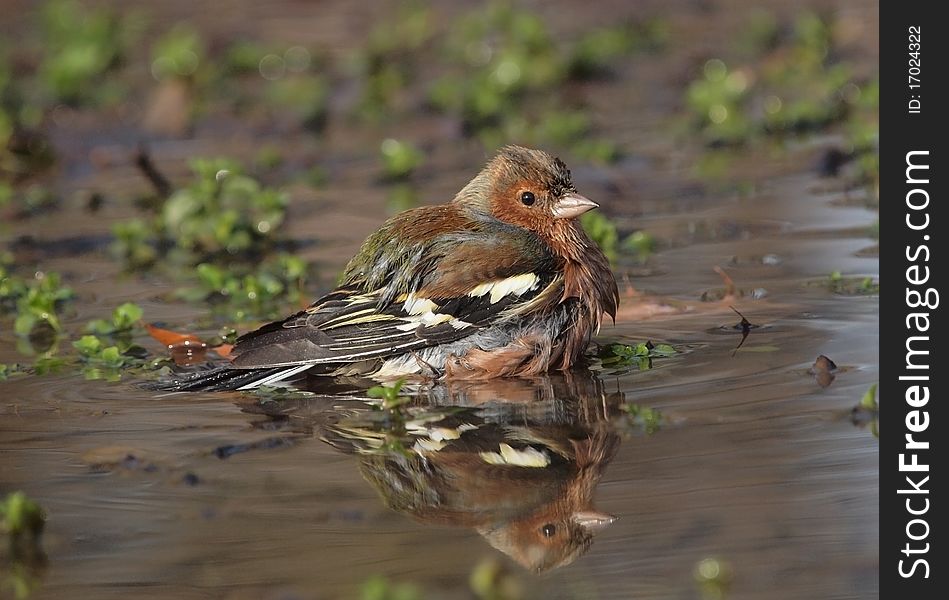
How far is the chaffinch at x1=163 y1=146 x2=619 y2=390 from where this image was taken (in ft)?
19.3

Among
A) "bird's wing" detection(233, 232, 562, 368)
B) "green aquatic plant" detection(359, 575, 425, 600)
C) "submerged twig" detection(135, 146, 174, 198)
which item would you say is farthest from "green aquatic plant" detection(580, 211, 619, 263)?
"green aquatic plant" detection(359, 575, 425, 600)

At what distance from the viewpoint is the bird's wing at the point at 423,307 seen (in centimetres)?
587

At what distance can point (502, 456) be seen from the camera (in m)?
4.89

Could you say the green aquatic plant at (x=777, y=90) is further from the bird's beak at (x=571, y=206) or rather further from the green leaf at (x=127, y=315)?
the green leaf at (x=127, y=315)

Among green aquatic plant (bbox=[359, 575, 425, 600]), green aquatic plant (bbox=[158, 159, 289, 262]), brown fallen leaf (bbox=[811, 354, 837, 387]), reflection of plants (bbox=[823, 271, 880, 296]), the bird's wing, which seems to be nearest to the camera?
green aquatic plant (bbox=[359, 575, 425, 600])

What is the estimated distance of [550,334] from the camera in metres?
5.95

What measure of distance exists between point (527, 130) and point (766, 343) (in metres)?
5.39

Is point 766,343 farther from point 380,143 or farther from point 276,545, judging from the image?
point 380,143

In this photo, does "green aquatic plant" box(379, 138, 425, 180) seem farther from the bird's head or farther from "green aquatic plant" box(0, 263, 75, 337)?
the bird's head

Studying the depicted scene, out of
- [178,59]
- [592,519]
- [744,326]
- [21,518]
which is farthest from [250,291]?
[178,59]

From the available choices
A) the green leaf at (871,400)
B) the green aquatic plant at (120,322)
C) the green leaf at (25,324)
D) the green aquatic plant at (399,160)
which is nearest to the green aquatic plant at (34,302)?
the green leaf at (25,324)

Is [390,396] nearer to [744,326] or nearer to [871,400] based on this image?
[871,400]

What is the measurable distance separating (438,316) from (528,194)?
904mm

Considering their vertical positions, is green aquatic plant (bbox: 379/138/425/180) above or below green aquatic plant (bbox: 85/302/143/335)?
above
